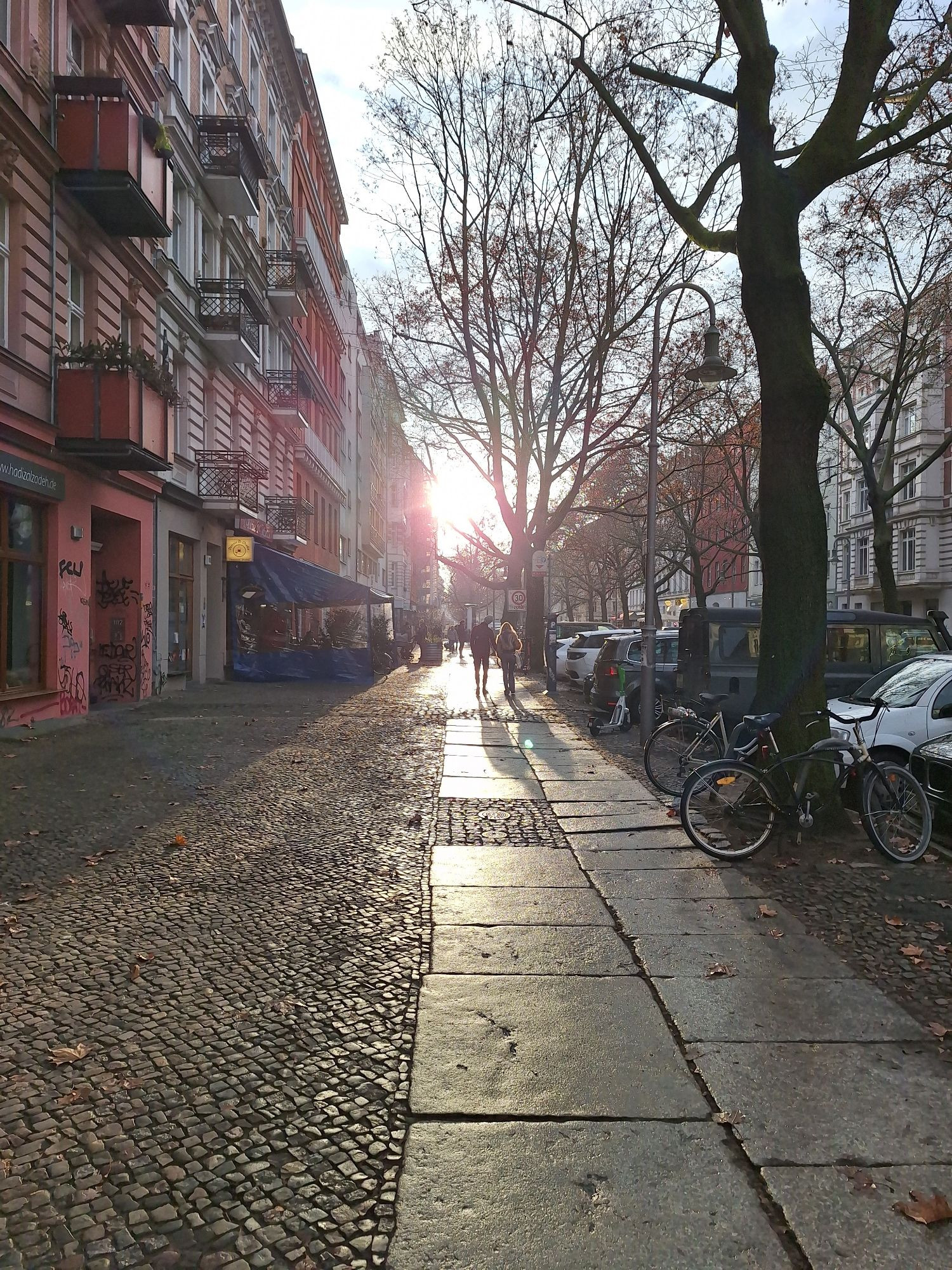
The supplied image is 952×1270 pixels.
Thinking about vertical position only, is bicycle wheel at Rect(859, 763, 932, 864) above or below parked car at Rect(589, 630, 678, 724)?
below

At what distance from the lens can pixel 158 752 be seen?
10641mm

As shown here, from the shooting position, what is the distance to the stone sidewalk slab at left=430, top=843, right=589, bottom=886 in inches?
229

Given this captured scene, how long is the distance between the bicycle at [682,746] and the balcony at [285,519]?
2004 cm

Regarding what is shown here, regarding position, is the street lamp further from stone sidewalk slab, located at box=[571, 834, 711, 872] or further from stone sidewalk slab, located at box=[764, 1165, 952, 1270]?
stone sidewalk slab, located at box=[764, 1165, 952, 1270]

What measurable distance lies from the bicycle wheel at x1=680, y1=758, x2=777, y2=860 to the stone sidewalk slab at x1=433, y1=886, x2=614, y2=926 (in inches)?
51.6

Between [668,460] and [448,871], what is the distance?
28.0m

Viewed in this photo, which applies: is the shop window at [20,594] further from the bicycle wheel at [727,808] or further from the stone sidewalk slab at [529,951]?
the stone sidewalk slab at [529,951]

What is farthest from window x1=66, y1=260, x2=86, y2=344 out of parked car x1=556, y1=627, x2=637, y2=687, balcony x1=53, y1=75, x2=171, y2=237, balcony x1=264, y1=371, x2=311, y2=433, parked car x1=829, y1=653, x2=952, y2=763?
balcony x1=264, y1=371, x2=311, y2=433

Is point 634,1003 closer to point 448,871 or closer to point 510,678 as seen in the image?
point 448,871

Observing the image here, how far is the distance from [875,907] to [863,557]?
5591 centimetres

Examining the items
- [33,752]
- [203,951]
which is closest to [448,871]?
[203,951]

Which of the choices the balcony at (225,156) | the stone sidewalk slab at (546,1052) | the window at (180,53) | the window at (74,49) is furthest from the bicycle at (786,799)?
the balcony at (225,156)

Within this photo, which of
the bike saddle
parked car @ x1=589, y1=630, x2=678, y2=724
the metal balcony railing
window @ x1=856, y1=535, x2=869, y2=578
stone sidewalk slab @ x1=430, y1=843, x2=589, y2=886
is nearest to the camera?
stone sidewalk slab @ x1=430, y1=843, x2=589, y2=886

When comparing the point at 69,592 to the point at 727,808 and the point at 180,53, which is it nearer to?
the point at 727,808
